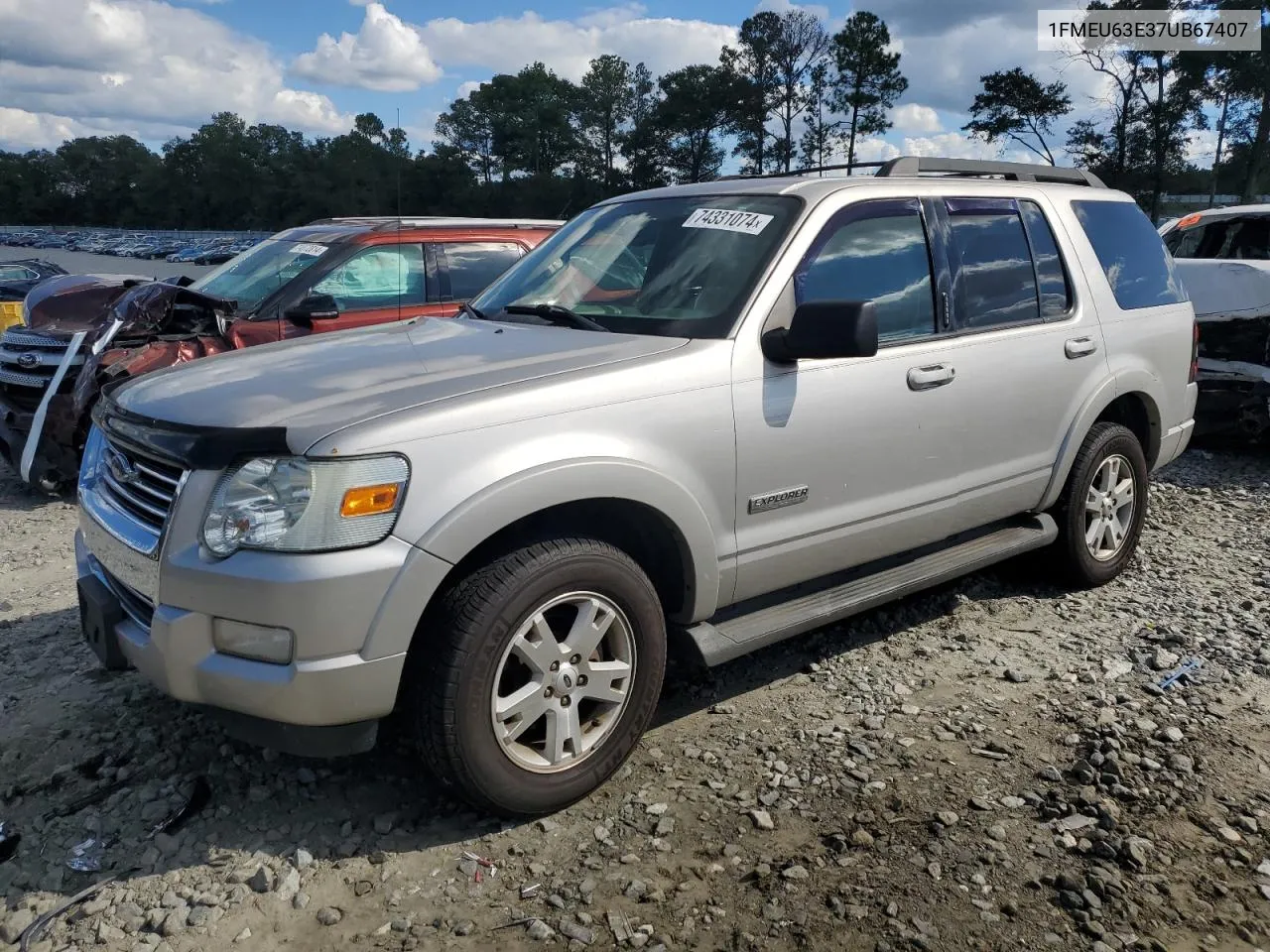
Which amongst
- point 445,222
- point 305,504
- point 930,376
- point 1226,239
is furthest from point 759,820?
point 1226,239

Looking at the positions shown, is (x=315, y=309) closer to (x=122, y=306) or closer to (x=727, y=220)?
(x=122, y=306)

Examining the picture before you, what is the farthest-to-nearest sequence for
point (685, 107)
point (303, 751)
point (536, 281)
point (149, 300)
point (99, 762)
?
point (685, 107), point (149, 300), point (536, 281), point (99, 762), point (303, 751)

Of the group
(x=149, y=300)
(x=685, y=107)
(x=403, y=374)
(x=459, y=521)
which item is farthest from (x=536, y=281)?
(x=685, y=107)

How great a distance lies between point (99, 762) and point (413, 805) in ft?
3.63

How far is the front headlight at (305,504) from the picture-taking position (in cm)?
255

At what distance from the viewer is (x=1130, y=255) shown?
16.5 ft

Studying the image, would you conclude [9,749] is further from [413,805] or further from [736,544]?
[736,544]


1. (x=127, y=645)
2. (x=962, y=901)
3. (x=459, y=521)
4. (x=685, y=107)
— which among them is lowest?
(x=962, y=901)

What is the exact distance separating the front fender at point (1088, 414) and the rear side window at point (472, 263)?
4210 millimetres

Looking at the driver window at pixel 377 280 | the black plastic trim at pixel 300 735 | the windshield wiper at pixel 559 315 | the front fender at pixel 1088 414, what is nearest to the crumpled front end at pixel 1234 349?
the front fender at pixel 1088 414

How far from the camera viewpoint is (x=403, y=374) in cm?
301

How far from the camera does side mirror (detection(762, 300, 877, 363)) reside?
3.15m

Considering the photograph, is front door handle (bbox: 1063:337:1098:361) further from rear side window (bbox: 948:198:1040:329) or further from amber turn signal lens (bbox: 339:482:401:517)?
amber turn signal lens (bbox: 339:482:401:517)

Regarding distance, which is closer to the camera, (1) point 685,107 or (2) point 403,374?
(2) point 403,374
